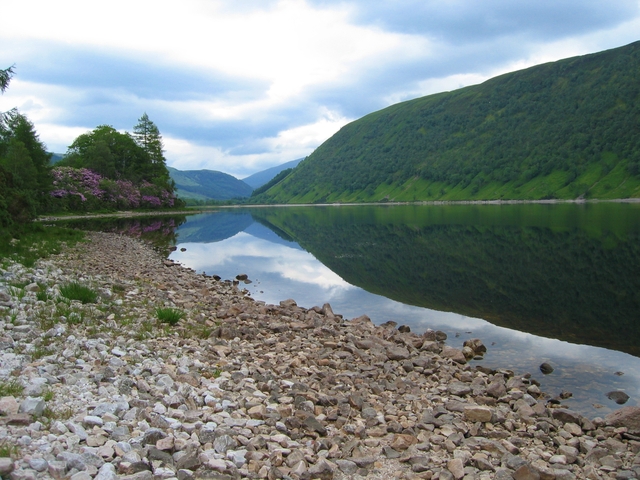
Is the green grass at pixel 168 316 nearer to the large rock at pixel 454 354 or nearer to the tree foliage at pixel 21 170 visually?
the large rock at pixel 454 354

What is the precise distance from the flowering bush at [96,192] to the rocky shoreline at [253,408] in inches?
3507

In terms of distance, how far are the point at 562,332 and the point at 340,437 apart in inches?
556

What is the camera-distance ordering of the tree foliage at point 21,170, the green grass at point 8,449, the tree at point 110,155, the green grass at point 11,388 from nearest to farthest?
the green grass at point 8,449 < the green grass at point 11,388 < the tree foliage at point 21,170 < the tree at point 110,155

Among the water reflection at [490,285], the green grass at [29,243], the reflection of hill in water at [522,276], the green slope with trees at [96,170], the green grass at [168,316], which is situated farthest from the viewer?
the green slope with trees at [96,170]

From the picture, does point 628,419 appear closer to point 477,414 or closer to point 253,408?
point 477,414

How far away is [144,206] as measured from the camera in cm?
12650

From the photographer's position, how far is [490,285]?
92.5ft

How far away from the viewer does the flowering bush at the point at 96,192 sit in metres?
96.3

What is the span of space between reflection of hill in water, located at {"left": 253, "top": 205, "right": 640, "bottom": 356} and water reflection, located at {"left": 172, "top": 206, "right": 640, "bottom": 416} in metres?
0.08

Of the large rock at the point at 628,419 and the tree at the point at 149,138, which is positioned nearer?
the large rock at the point at 628,419

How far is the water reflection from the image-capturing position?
15.9 meters

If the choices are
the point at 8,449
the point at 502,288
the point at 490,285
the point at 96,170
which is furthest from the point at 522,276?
the point at 96,170

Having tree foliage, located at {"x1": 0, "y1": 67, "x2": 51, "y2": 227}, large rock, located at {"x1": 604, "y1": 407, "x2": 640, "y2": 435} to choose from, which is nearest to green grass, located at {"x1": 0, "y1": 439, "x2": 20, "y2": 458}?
large rock, located at {"x1": 604, "y1": 407, "x2": 640, "y2": 435}

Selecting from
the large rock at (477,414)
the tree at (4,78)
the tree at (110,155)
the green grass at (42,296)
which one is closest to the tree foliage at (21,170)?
the tree at (4,78)
